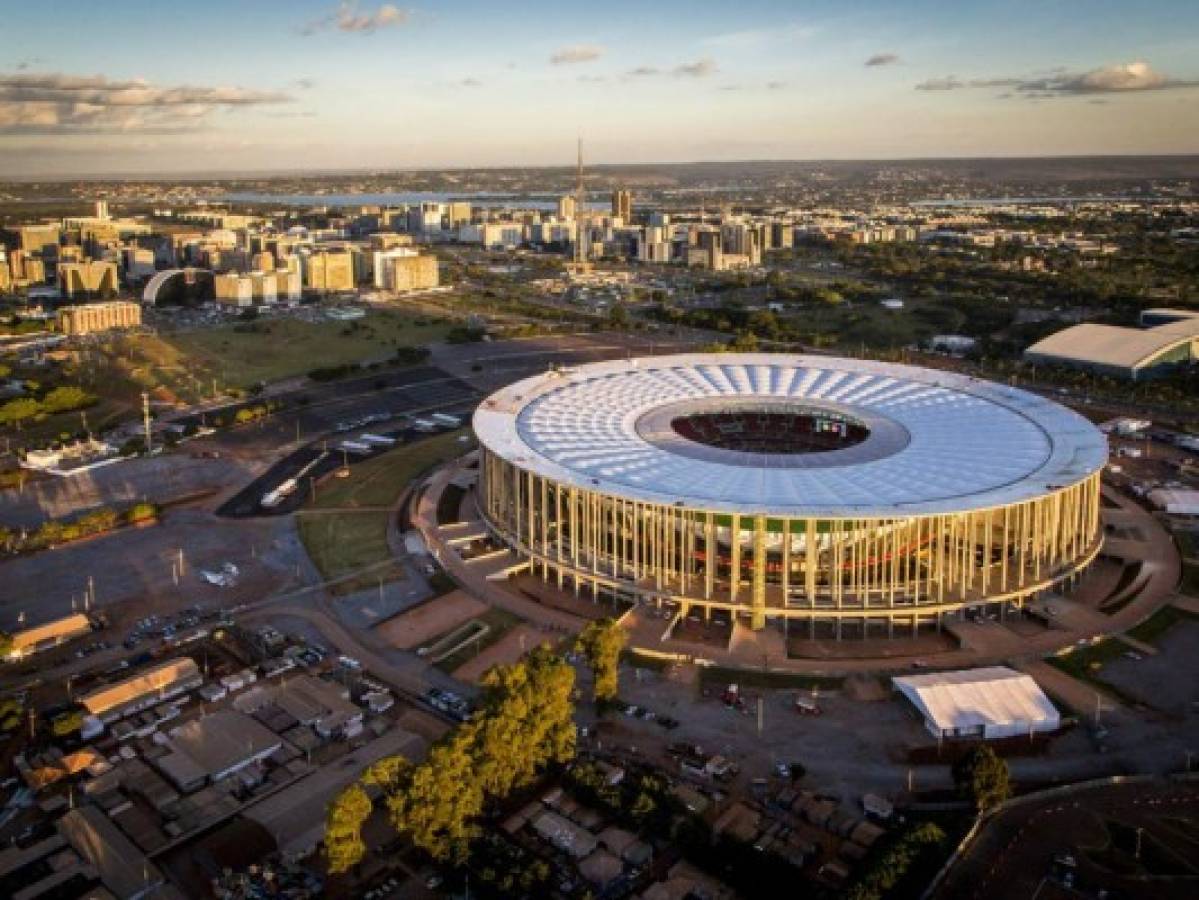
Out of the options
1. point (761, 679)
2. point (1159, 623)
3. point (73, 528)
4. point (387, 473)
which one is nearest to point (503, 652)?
point (761, 679)

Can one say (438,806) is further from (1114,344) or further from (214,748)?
(1114,344)

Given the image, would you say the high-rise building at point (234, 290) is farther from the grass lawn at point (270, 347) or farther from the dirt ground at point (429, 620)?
the dirt ground at point (429, 620)

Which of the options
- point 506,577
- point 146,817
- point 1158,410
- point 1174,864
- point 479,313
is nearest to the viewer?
point 1174,864

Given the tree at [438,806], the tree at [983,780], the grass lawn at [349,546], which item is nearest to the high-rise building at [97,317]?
the grass lawn at [349,546]

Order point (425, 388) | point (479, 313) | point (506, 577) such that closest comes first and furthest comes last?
point (506, 577) < point (425, 388) < point (479, 313)

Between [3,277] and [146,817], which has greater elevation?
[3,277]

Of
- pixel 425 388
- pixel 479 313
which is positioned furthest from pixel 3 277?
pixel 425 388

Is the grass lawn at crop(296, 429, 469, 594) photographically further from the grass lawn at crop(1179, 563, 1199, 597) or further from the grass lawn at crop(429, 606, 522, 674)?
the grass lawn at crop(1179, 563, 1199, 597)

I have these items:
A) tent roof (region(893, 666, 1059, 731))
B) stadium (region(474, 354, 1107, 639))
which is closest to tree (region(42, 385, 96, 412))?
stadium (region(474, 354, 1107, 639))

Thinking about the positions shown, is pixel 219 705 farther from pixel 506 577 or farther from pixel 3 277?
pixel 3 277
